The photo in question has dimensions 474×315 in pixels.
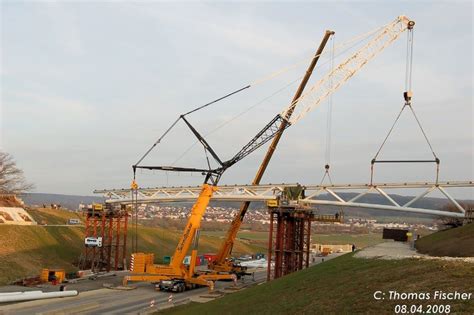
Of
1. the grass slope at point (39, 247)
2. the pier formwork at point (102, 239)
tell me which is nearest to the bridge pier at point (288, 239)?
the pier formwork at point (102, 239)

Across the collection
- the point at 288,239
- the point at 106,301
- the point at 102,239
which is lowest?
the point at 106,301

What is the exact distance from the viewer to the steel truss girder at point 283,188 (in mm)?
58938

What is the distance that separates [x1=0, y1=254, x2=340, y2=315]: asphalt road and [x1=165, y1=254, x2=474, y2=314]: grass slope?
15.2 m

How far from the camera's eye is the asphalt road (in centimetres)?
4425

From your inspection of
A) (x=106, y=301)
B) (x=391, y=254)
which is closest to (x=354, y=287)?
(x=391, y=254)

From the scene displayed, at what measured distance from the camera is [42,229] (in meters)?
83.0

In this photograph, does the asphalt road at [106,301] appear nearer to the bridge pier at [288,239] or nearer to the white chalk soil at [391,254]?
the bridge pier at [288,239]

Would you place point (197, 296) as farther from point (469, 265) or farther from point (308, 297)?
point (469, 265)

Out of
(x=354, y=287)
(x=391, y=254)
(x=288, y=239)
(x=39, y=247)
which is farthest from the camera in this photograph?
(x=39, y=247)

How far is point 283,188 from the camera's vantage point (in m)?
64.0

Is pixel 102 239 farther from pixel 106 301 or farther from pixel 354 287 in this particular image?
pixel 354 287

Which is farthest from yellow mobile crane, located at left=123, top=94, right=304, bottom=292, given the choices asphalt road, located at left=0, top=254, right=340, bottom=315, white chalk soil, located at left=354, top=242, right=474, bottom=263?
white chalk soil, located at left=354, top=242, right=474, bottom=263

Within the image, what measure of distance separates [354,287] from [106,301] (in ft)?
111

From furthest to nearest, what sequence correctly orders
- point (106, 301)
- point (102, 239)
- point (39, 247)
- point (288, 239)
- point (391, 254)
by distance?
1. point (39, 247)
2. point (102, 239)
3. point (288, 239)
4. point (106, 301)
5. point (391, 254)
